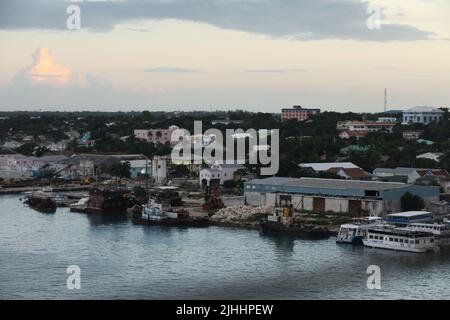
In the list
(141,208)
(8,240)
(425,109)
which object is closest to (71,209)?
(141,208)

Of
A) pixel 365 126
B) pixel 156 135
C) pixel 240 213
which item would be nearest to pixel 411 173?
pixel 240 213

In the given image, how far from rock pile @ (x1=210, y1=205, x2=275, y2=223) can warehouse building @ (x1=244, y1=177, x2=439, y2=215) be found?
42 centimetres

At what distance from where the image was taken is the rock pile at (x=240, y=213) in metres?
8.71

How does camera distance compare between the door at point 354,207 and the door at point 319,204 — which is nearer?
the door at point 354,207

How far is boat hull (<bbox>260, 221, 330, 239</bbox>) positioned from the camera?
300 inches

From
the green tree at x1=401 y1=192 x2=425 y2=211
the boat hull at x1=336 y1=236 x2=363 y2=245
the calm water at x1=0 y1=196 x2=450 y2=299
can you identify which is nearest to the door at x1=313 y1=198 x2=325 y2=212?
the green tree at x1=401 y1=192 x2=425 y2=211

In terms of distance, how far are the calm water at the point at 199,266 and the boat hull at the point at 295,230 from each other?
0.49ft

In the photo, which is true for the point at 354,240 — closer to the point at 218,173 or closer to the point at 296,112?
the point at 218,173

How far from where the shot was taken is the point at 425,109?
2078 cm

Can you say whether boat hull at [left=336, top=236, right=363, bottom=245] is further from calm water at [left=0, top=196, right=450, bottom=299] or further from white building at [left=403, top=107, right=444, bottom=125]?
white building at [left=403, top=107, right=444, bottom=125]

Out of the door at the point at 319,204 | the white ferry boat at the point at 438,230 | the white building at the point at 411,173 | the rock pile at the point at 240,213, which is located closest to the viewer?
the white ferry boat at the point at 438,230

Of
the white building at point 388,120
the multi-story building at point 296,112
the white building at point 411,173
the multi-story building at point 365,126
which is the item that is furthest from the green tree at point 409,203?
the multi-story building at point 296,112

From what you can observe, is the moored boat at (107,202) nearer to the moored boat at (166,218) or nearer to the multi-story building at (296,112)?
the moored boat at (166,218)

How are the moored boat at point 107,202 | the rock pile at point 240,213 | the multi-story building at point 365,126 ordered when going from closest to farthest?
the rock pile at point 240,213 → the moored boat at point 107,202 → the multi-story building at point 365,126
